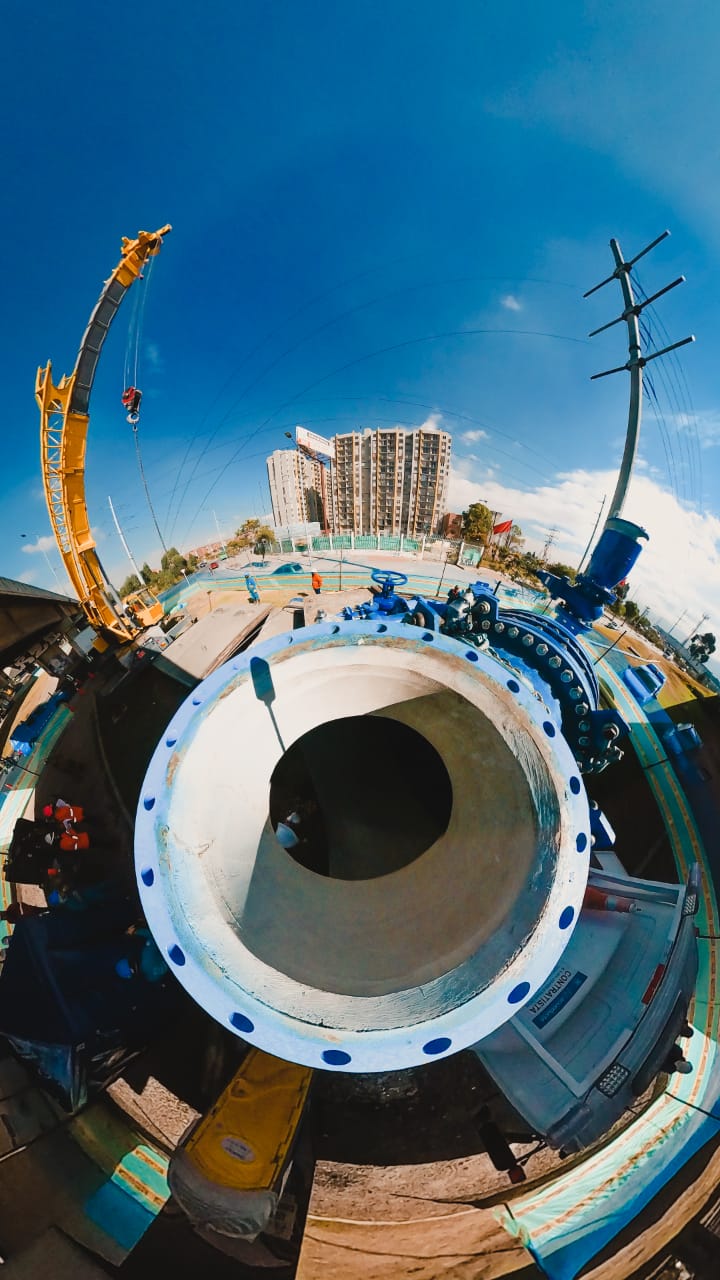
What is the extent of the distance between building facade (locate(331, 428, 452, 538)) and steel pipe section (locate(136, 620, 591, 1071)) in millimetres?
49833

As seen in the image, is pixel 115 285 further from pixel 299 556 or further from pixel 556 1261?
pixel 556 1261

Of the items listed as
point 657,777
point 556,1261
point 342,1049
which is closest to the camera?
point 342,1049

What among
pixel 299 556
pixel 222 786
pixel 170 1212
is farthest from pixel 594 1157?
pixel 299 556

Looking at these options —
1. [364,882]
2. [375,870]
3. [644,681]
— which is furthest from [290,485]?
[364,882]

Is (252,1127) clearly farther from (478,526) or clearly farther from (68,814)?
(478,526)

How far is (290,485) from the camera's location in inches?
2042

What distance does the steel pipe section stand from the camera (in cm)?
358

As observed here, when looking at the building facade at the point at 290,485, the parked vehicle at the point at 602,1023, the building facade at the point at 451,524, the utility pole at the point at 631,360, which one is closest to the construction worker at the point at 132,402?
the utility pole at the point at 631,360

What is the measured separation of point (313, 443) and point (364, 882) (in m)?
41.6

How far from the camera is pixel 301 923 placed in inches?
192

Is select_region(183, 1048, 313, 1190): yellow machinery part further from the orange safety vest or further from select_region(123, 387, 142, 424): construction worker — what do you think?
select_region(123, 387, 142, 424): construction worker

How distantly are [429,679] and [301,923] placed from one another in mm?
3743

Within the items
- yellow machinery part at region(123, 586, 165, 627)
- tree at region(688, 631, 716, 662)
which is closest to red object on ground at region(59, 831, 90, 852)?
yellow machinery part at region(123, 586, 165, 627)

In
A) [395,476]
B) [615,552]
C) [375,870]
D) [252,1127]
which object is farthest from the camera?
[395,476]
